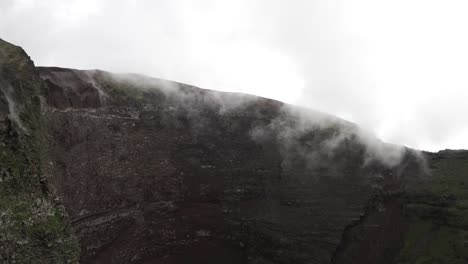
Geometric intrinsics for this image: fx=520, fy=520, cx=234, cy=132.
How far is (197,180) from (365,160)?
1203 centimetres

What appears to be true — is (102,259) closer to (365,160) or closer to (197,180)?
(197,180)

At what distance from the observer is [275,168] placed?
120 ft

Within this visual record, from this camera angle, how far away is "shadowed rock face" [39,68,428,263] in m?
32.4

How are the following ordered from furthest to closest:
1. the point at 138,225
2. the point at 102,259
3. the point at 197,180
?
the point at 197,180
the point at 138,225
the point at 102,259

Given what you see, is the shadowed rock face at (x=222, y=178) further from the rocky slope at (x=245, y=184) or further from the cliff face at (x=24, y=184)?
the cliff face at (x=24, y=184)

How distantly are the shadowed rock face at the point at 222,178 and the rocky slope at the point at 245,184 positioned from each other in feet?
0.23

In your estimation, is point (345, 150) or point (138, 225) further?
point (345, 150)

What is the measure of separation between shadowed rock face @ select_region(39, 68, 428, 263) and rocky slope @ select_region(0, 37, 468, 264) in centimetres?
7

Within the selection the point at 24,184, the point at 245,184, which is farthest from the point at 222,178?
the point at 24,184

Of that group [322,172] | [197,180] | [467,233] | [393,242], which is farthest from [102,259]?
[467,233]

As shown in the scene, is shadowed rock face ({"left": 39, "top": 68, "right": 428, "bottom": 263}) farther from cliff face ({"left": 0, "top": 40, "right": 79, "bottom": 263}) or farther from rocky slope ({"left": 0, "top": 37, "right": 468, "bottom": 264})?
cliff face ({"left": 0, "top": 40, "right": 79, "bottom": 263})

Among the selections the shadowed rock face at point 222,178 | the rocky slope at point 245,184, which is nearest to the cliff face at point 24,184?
the rocky slope at point 245,184

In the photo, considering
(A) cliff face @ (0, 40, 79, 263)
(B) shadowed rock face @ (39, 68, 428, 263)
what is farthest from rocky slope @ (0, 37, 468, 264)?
(A) cliff face @ (0, 40, 79, 263)

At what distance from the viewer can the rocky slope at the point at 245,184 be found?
104 feet
